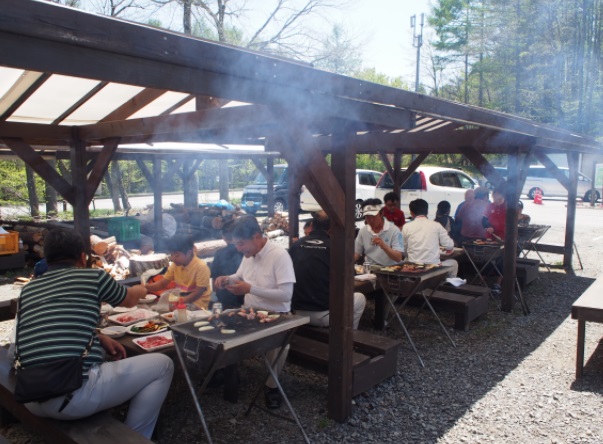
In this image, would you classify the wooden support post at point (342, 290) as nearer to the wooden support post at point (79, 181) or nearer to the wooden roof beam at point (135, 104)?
the wooden roof beam at point (135, 104)

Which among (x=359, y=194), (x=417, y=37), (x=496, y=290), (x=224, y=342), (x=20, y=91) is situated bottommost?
(x=496, y=290)

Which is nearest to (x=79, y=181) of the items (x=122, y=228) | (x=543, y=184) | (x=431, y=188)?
(x=122, y=228)

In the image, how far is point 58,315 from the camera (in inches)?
94.2

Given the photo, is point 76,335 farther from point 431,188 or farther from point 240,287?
point 431,188

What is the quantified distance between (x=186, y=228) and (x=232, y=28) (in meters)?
12.5

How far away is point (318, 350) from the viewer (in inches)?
150

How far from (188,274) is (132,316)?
0.79 meters

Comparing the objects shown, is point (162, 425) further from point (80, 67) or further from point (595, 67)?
point (595, 67)

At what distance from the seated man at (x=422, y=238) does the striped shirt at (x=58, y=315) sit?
403cm

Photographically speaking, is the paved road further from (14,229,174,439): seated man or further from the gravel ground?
(14,229,174,439): seated man

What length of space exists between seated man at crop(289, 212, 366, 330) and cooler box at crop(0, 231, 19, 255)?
21.7ft

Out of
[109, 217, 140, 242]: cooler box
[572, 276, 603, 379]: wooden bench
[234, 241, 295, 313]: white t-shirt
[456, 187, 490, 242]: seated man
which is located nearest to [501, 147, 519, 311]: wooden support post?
[456, 187, 490, 242]: seated man

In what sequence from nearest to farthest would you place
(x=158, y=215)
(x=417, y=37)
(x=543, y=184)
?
(x=158, y=215) < (x=543, y=184) < (x=417, y=37)

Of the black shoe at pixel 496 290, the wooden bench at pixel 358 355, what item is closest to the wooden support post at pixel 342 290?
the wooden bench at pixel 358 355
